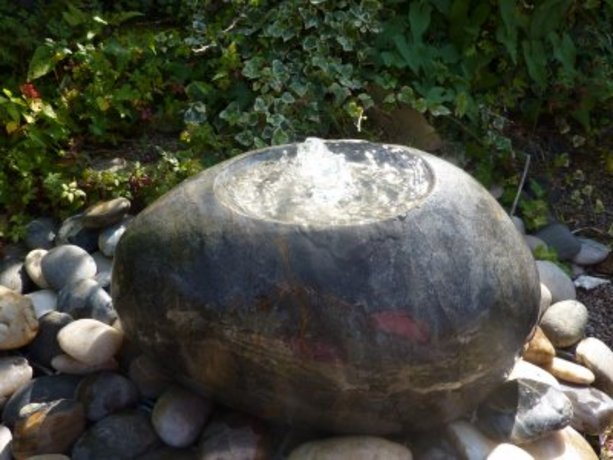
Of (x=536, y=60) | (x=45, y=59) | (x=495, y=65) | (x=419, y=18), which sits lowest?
(x=45, y=59)

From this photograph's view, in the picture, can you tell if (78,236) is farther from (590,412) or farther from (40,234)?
(590,412)

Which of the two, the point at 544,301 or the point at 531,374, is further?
the point at 544,301

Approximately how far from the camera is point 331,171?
2600 mm

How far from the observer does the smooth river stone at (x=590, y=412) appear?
9.07ft

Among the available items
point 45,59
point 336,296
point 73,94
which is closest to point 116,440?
point 336,296

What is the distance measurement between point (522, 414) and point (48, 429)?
1451 mm

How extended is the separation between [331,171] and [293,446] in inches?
33.5

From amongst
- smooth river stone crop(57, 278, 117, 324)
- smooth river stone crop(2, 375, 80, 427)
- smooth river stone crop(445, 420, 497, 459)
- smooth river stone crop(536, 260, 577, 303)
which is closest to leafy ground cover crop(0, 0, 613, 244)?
smooth river stone crop(536, 260, 577, 303)

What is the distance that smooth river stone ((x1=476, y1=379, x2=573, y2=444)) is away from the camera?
2.49m

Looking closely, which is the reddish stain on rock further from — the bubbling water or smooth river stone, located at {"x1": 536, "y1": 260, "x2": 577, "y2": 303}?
smooth river stone, located at {"x1": 536, "y1": 260, "x2": 577, "y2": 303}

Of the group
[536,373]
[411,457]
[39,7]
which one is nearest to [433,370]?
[411,457]

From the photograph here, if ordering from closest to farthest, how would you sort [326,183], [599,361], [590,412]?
[326,183], [590,412], [599,361]

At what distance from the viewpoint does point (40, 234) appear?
141 inches

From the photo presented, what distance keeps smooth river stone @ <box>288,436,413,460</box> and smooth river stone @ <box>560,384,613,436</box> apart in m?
0.74
